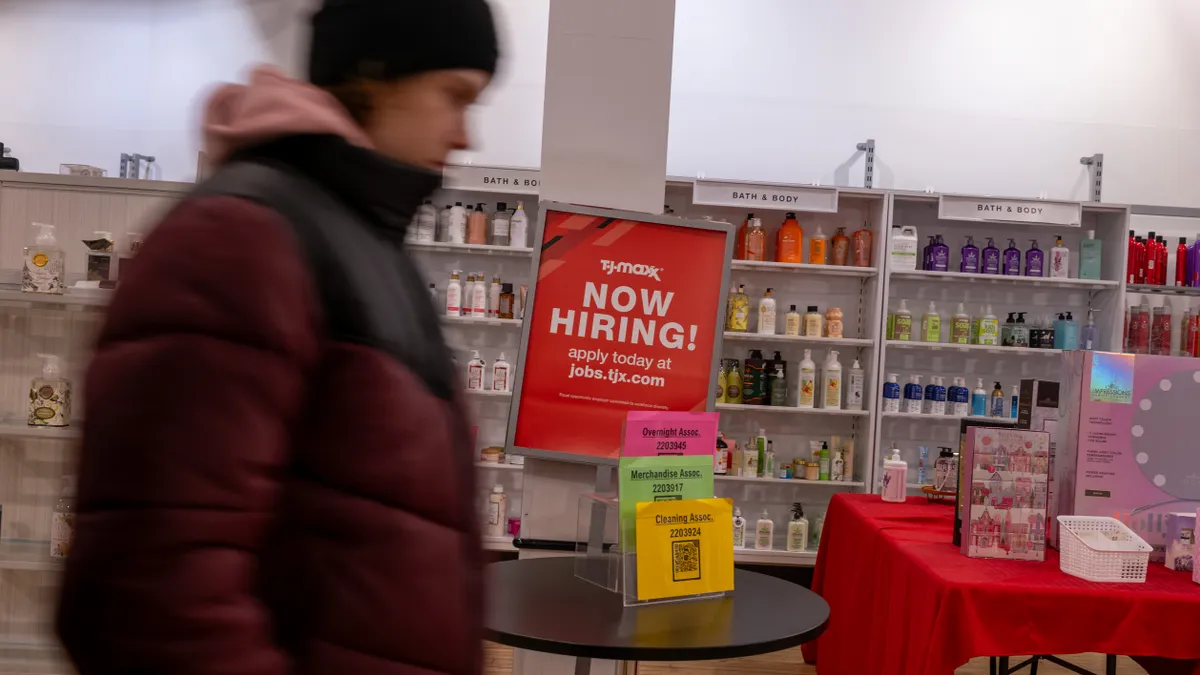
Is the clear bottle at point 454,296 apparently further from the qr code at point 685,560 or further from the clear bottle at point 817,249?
the qr code at point 685,560

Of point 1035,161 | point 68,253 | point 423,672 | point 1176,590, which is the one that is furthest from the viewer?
point 1035,161

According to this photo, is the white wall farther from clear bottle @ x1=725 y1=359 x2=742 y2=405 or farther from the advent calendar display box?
the advent calendar display box

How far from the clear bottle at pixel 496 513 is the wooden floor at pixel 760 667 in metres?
1.16

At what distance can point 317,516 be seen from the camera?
2.33 ft

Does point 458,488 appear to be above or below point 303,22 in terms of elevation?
below

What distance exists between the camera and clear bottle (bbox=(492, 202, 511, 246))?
5832mm

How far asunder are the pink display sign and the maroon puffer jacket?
1.28m

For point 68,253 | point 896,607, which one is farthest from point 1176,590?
point 68,253

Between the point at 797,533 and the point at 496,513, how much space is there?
5.89ft

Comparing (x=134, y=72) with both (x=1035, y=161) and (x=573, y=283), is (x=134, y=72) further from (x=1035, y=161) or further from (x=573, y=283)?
(x=1035, y=161)

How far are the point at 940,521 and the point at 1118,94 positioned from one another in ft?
14.7

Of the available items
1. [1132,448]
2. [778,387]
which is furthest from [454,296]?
[1132,448]

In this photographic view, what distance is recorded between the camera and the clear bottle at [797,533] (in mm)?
5738

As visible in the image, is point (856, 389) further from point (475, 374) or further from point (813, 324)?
point (475, 374)
